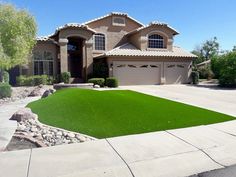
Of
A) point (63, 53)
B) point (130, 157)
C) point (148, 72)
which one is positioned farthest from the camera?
point (148, 72)

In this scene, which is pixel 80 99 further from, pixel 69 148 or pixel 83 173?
pixel 83 173

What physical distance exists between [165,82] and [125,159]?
69.0ft

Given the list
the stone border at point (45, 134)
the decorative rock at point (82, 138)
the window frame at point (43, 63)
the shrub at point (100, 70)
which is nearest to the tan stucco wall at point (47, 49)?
the window frame at point (43, 63)

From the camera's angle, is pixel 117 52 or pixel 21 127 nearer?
pixel 21 127

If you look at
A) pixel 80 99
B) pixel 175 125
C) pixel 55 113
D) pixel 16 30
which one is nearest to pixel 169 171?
pixel 175 125

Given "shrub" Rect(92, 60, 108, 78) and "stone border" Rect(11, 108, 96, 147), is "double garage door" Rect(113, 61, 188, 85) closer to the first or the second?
"shrub" Rect(92, 60, 108, 78)

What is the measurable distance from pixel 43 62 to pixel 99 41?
654 centimetres

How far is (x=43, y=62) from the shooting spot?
2358cm

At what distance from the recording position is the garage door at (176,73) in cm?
2530

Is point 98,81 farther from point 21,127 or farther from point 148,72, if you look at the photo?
point 21,127

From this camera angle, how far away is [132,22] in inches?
1084

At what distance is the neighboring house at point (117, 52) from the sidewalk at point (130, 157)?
56.1 ft

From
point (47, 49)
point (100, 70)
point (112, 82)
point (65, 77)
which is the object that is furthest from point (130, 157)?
point (47, 49)

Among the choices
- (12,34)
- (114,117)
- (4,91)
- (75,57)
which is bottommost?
(114,117)
